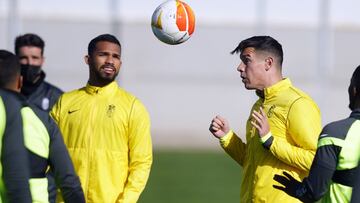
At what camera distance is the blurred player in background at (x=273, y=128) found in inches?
304

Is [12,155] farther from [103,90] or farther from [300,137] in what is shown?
[300,137]

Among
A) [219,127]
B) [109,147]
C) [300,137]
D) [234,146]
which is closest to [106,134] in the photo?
[109,147]

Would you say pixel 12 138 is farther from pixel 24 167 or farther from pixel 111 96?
pixel 111 96

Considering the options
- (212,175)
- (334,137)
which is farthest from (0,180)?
(212,175)

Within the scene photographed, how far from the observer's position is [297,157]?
7.68 meters

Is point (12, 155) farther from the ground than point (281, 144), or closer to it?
farther from the ground

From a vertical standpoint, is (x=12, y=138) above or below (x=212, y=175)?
above

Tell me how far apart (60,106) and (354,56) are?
19.2 meters

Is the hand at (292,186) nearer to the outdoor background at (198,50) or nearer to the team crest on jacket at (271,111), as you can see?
the team crest on jacket at (271,111)

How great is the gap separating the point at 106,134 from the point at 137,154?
0.29m

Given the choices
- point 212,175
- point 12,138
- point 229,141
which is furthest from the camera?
point 212,175

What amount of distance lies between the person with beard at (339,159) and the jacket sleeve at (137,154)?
6.20 ft

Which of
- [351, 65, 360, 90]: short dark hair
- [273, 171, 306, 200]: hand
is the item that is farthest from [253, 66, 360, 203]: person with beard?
[273, 171, 306, 200]: hand

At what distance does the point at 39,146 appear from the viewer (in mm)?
6402
